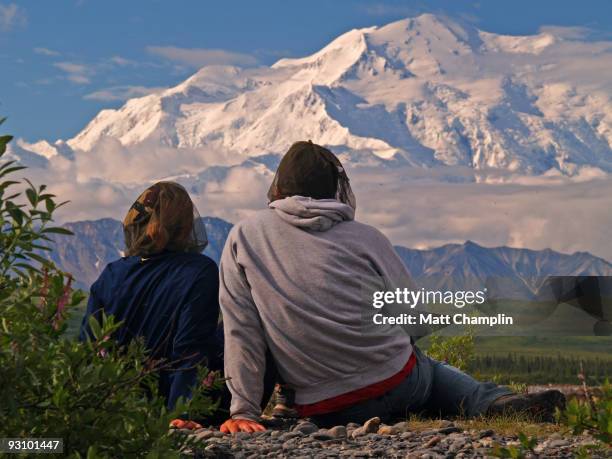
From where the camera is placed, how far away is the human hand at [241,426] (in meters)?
7.10

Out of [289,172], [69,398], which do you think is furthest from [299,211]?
[69,398]

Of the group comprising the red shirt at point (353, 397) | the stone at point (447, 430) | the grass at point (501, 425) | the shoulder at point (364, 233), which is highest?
the shoulder at point (364, 233)

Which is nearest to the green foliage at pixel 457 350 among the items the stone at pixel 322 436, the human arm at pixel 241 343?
the human arm at pixel 241 343

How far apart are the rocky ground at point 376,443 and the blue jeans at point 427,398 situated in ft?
0.46

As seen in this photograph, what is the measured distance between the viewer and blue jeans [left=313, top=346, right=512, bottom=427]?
289 inches

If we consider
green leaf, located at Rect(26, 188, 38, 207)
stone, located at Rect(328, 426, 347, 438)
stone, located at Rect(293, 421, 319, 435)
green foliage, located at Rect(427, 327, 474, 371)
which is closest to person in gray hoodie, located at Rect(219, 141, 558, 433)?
Answer: stone, located at Rect(293, 421, 319, 435)

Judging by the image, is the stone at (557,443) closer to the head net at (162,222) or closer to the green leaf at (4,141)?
the head net at (162,222)

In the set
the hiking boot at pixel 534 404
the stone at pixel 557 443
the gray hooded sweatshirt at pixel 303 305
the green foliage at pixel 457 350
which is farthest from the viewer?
the green foliage at pixel 457 350

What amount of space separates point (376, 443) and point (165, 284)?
6.93 ft

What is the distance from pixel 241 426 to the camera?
7.16 meters

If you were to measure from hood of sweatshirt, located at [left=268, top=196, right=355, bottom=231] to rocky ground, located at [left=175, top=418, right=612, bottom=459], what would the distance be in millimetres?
1392

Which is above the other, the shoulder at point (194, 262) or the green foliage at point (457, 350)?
the shoulder at point (194, 262)

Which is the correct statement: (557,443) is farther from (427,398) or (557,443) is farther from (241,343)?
(241,343)

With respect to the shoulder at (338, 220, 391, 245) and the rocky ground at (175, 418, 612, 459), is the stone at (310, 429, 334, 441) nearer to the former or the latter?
the rocky ground at (175, 418, 612, 459)
